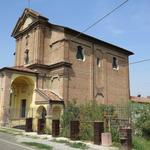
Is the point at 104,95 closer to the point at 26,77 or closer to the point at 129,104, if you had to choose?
the point at 26,77

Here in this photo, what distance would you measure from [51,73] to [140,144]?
1979cm

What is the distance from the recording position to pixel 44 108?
29.1 metres

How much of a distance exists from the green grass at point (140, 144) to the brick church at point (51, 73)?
13.5 m

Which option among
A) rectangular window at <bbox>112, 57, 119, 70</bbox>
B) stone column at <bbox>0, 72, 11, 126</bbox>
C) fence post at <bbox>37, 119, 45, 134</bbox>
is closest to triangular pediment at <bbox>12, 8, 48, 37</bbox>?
stone column at <bbox>0, 72, 11, 126</bbox>

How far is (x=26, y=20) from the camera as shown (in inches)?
1436

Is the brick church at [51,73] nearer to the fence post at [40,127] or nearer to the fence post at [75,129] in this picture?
the fence post at [40,127]

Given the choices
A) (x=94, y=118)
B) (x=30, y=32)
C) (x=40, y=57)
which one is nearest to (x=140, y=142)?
(x=94, y=118)

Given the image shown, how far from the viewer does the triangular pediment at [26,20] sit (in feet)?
109

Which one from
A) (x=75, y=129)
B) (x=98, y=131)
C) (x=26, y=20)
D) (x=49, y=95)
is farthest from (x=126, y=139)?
(x=26, y=20)

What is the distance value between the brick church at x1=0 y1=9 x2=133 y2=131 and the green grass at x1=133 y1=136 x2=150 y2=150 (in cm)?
1346

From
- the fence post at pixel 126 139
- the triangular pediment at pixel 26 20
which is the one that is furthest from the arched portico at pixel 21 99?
the fence post at pixel 126 139

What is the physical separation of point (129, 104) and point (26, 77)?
1658 cm

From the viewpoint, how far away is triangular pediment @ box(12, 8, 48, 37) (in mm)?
33206

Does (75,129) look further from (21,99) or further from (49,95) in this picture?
(21,99)
